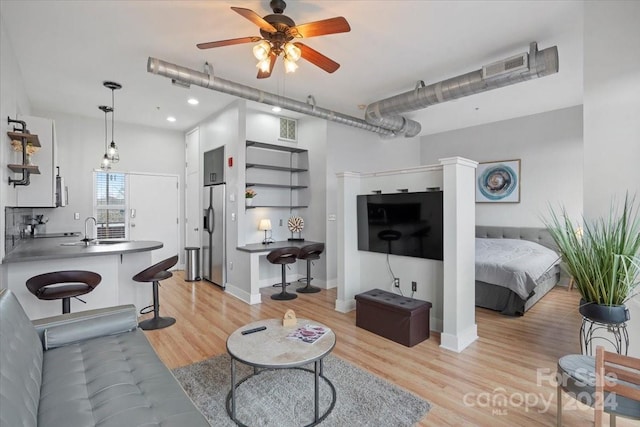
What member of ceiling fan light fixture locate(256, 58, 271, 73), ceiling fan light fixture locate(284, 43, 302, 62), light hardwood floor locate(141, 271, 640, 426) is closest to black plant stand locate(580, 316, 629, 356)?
light hardwood floor locate(141, 271, 640, 426)

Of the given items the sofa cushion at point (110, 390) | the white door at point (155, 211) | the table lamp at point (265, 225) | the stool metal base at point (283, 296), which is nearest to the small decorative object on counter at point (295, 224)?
the table lamp at point (265, 225)

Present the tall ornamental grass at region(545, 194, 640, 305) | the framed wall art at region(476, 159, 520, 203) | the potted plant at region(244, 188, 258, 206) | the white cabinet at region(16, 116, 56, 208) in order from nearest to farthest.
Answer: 1. the tall ornamental grass at region(545, 194, 640, 305)
2. the white cabinet at region(16, 116, 56, 208)
3. the potted plant at region(244, 188, 258, 206)
4. the framed wall art at region(476, 159, 520, 203)

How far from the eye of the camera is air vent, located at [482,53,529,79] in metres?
3.05

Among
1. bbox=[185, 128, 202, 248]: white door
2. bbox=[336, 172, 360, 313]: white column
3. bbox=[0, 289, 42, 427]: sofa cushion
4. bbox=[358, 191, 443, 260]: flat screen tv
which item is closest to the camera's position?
bbox=[0, 289, 42, 427]: sofa cushion

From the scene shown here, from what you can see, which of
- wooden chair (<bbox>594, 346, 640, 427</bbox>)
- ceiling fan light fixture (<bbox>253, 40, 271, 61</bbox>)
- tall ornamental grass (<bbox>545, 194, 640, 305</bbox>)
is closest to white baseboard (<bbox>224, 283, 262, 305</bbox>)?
ceiling fan light fixture (<bbox>253, 40, 271, 61</bbox>)

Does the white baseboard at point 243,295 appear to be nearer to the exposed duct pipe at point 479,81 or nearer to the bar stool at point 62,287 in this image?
the bar stool at point 62,287

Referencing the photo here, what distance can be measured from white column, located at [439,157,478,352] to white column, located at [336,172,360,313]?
4.38ft

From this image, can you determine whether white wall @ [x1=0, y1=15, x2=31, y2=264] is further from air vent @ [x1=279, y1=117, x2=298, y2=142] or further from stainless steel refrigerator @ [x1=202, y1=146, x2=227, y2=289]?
air vent @ [x1=279, y1=117, x2=298, y2=142]

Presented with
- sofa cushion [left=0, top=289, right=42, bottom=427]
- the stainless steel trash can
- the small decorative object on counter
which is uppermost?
the small decorative object on counter

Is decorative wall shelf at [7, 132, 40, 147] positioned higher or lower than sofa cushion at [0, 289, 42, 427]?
higher

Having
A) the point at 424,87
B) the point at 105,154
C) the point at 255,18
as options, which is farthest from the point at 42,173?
the point at 424,87

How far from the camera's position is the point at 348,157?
585 cm

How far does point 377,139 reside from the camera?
255 inches

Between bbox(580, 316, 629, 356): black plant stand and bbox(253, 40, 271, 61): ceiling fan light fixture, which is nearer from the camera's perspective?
bbox(580, 316, 629, 356): black plant stand
